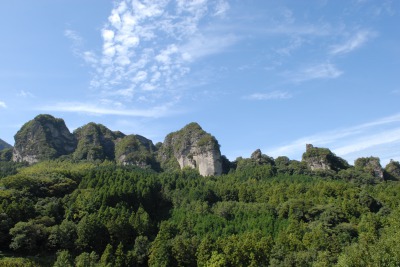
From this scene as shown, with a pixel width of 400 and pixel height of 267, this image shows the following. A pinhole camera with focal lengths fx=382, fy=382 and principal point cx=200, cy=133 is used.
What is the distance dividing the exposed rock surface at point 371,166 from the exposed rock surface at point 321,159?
8162 millimetres

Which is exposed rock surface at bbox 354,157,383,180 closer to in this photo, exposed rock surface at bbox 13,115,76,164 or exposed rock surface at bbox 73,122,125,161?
exposed rock surface at bbox 73,122,125,161

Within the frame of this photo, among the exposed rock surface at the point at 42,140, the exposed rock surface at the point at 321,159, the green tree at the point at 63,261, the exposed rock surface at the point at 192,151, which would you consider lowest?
the green tree at the point at 63,261

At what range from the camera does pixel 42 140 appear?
166750 mm

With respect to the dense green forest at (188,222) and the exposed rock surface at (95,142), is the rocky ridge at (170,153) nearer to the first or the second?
the exposed rock surface at (95,142)

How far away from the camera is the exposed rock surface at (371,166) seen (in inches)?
5834

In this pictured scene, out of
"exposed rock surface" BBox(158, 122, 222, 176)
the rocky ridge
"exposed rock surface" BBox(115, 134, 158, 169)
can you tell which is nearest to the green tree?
the rocky ridge

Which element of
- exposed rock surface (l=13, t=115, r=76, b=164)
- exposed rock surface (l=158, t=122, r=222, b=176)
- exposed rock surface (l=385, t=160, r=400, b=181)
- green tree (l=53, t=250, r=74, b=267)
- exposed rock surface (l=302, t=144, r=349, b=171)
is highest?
exposed rock surface (l=13, t=115, r=76, b=164)

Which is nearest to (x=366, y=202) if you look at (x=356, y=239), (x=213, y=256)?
(x=356, y=239)

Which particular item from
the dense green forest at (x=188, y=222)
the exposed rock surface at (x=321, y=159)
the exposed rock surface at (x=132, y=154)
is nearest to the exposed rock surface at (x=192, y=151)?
the exposed rock surface at (x=132, y=154)

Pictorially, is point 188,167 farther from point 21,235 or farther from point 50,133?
point 21,235

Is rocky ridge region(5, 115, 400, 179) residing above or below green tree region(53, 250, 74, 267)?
above

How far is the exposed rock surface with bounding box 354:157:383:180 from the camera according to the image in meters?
148

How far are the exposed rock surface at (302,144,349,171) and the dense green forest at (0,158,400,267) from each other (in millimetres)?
32945

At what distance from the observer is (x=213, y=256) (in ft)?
205
